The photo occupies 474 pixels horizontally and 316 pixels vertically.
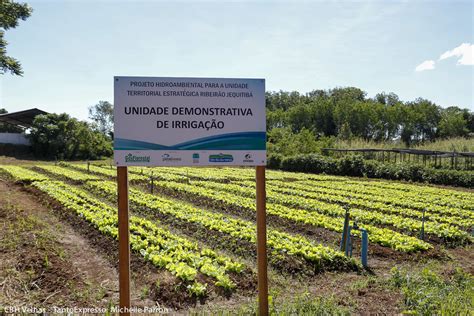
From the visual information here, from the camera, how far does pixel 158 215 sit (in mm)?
11273

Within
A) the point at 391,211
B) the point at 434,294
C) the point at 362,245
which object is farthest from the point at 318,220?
the point at 434,294

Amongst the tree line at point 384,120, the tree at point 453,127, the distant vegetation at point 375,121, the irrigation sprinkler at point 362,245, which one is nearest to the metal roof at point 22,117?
the distant vegetation at point 375,121

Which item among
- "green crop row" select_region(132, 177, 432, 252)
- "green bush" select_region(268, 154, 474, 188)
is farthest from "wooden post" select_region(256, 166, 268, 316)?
"green bush" select_region(268, 154, 474, 188)

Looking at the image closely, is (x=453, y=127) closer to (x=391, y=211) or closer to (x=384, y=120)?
(x=384, y=120)

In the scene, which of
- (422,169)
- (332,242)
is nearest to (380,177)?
(422,169)

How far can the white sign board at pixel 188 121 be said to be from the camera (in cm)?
419

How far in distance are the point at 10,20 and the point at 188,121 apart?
29.4 feet

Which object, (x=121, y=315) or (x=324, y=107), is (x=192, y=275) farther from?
(x=324, y=107)

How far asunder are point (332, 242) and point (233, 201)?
5.48 m

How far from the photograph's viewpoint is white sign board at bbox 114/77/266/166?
13.8 feet

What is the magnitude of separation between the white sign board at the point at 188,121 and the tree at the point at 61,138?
43.6m

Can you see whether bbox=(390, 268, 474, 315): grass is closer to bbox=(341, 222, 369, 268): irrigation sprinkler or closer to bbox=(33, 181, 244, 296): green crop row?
bbox=(341, 222, 369, 268): irrigation sprinkler

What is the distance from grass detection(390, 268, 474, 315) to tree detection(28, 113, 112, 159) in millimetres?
44384

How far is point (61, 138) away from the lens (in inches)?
1761
